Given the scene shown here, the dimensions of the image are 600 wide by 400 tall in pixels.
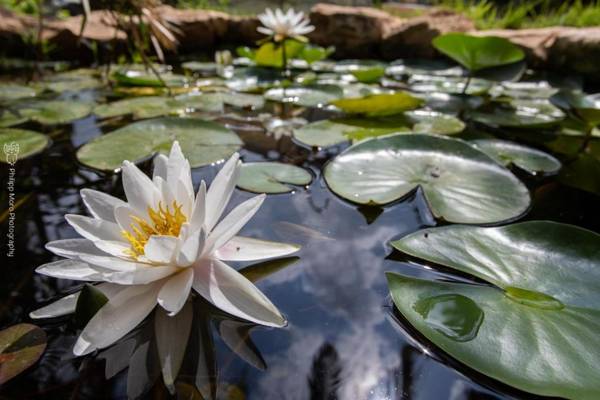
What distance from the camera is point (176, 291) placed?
2.34ft

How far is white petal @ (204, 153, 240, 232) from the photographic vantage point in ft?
2.63

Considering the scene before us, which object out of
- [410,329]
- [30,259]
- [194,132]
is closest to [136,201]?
[30,259]

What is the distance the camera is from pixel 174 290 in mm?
716

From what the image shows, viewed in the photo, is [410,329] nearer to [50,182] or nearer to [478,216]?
[478,216]

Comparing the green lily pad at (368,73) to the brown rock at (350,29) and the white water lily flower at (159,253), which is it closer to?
the brown rock at (350,29)

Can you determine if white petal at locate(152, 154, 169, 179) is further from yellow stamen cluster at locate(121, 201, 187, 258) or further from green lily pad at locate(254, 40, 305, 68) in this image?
green lily pad at locate(254, 40, 305, 68)

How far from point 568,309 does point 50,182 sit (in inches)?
60.1

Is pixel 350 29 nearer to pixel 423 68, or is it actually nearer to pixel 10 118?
pixel 423 68

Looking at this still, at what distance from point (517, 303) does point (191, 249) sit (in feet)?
2.07

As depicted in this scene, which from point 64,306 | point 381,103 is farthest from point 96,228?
point 381,103

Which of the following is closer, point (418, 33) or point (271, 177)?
point (271, 177)

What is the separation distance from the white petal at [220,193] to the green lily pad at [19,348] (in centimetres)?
36

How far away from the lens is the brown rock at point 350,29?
14.6ft

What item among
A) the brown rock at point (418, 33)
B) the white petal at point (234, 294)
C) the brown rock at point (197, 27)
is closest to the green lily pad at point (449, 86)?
the brown rock at point (418, 33)
